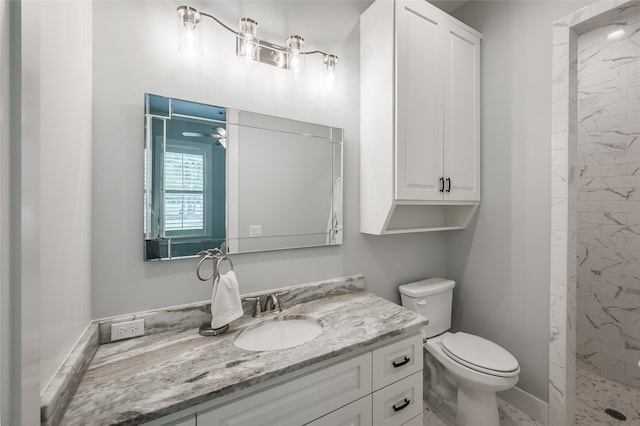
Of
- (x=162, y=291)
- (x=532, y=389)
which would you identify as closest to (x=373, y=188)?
(x=162, y=291)

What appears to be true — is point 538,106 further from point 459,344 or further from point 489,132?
point 459,344

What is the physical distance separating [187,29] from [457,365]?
2.13m

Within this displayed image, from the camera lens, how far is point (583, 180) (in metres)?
2.21

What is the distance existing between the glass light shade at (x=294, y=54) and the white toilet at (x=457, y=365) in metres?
1.48

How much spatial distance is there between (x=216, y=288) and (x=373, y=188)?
1.02 meters

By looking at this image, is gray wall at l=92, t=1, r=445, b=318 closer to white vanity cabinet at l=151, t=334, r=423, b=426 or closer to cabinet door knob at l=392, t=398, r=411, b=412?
white vanity cabinet at l=151, t=334, r=423, b=426

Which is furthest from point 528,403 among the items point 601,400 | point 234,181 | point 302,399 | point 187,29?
point 187,29

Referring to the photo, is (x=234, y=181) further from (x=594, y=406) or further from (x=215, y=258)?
(x=594, y=406)

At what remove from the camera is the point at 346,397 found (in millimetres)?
1067

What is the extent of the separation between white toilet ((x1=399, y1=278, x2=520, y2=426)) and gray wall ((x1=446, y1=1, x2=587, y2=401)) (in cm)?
26

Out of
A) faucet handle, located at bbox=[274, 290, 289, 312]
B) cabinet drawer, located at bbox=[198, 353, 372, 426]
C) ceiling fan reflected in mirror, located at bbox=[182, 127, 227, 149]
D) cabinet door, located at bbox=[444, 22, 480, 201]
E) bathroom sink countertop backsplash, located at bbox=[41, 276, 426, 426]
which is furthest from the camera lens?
cabinet door, located at bbox=[444, 22, 480, 201]

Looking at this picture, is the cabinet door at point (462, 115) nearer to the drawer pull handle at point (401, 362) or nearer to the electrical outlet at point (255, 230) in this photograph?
the drawer pull handle at point (401, 362)

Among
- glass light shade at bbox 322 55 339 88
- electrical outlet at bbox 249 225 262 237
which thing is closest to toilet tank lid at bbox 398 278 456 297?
electrical outlet at bbox 249 225 262 237

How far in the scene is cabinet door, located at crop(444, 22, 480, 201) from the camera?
170cm
